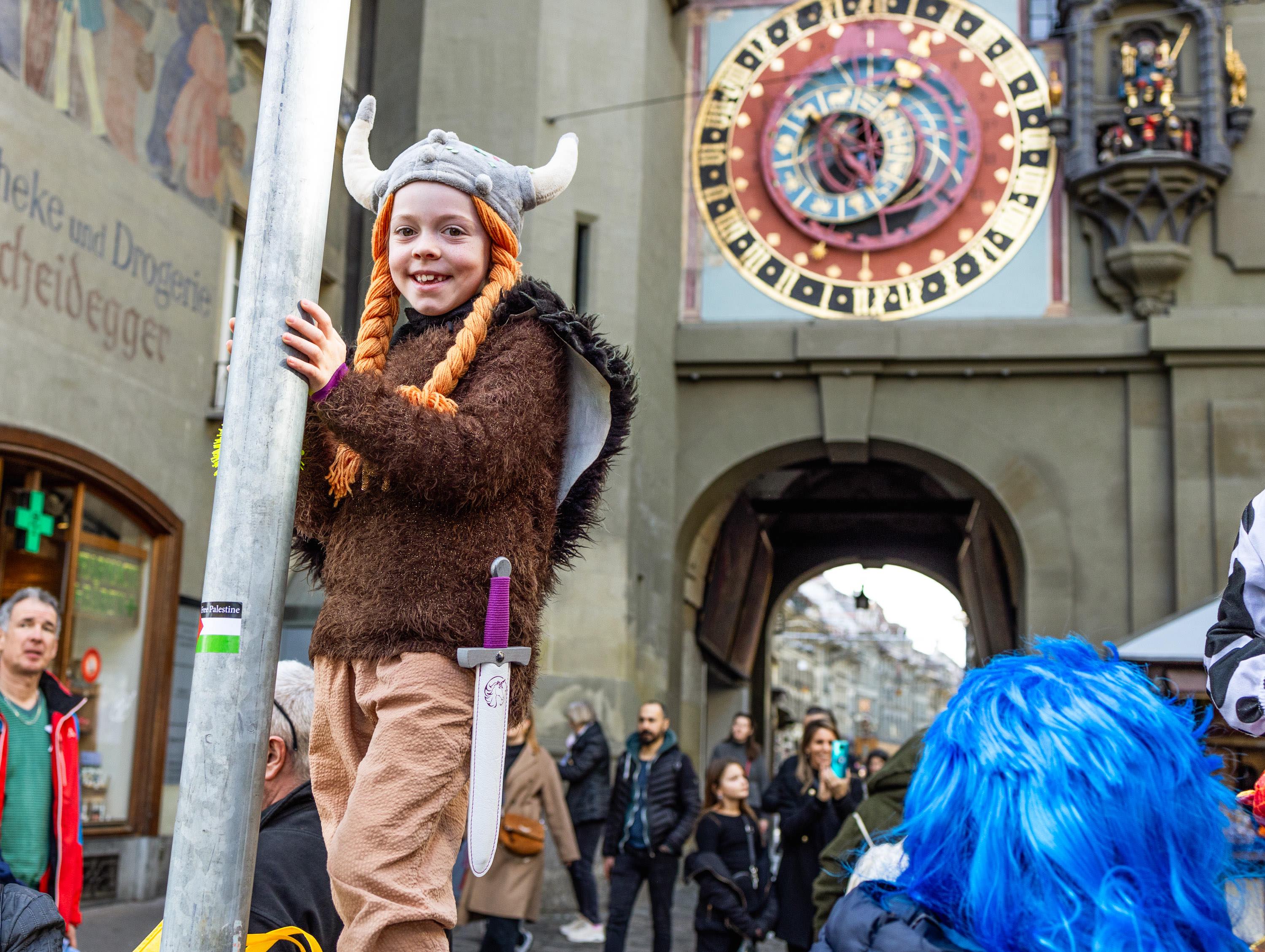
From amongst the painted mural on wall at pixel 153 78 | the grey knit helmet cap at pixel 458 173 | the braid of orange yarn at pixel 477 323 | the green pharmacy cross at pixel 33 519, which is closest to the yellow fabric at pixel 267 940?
the braid of orange yarn at pixel 477 323

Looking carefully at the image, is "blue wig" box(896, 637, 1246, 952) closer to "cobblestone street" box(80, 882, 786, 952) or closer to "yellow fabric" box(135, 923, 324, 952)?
"yellow fabric" box(135, 923, 324, 952)

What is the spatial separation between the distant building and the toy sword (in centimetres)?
5287

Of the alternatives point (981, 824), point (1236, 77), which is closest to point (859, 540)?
point (1236, 77)

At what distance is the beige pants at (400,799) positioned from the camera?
84.4 inches

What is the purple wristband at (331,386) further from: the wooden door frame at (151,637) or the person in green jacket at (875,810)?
the wooden door frame at (151,637)

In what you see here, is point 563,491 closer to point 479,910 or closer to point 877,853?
point 877,853

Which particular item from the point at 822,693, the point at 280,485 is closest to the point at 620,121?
the point at 280,485

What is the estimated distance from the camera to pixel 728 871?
785 centimetres

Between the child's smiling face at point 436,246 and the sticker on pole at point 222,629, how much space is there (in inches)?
32.8

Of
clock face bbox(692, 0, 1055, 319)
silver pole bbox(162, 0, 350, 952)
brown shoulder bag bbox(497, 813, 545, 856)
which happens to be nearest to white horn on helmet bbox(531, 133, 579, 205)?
silver pole bbox(162, 0, 350, 952)

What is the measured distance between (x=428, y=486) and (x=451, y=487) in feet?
0.13

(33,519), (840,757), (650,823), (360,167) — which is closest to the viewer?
(360,167)

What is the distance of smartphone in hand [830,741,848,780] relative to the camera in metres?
6.70

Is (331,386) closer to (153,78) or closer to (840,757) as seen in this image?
(840,757)
